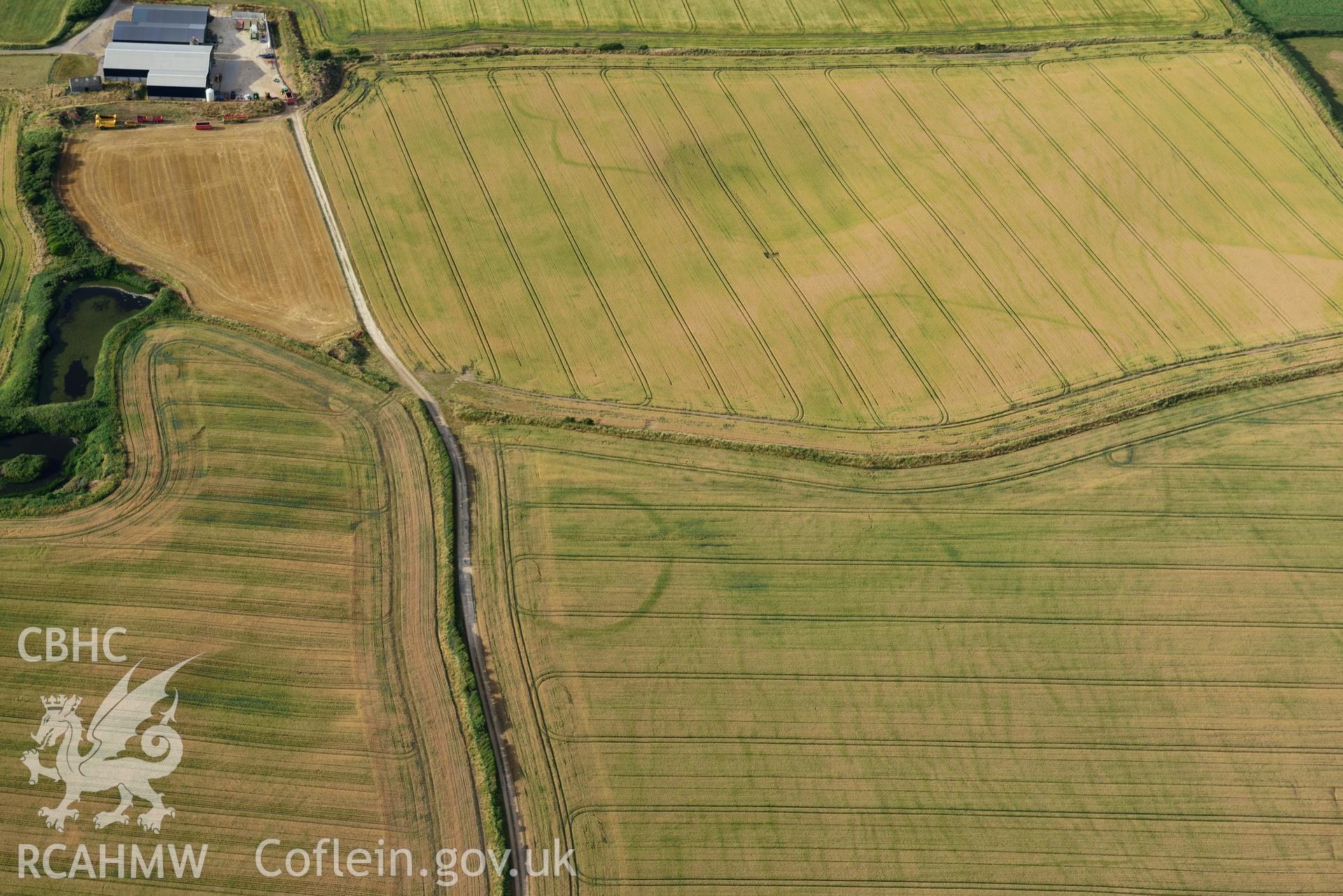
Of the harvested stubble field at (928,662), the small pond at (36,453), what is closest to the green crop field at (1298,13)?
the harvested stubble field at (928,662)

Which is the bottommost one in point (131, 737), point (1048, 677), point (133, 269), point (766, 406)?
point (1048, 677)

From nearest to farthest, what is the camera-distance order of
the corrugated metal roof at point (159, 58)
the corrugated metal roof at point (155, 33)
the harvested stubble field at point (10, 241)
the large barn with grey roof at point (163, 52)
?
the harvested stubble field at point (10, 241) → the large barn with grey roof at point (163, 52) → the corrugated metal roof at point (159, 58) → the corrugated metal roof at point (155, 33)

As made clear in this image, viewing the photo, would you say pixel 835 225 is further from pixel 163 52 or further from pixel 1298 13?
pixel 1298 13

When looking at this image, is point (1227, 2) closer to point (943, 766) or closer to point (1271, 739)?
point (1271, 739)

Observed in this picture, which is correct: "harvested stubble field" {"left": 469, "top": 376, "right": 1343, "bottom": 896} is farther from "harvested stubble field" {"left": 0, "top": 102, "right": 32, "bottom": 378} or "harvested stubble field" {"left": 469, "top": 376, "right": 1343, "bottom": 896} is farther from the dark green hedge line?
"harvested stubble field" {"left": 0, "top": 102, "right": 32, "bottom": 378}

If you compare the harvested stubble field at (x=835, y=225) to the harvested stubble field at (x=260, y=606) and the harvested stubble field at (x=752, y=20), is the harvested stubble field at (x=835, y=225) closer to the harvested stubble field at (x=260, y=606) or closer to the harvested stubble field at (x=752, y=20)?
the harvested stubble field at (x=752, y=20)

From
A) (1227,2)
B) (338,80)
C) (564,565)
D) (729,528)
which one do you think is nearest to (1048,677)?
(729,528)
